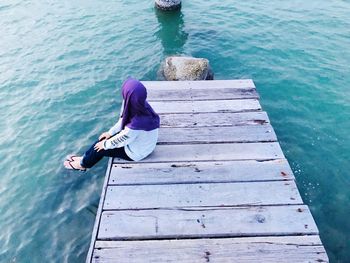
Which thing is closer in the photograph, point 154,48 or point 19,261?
point 19,261

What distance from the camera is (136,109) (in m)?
6.00

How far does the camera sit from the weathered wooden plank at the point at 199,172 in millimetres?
6199

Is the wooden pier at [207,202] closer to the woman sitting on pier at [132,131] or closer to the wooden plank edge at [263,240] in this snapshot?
the wooden plank edge at [263,240]

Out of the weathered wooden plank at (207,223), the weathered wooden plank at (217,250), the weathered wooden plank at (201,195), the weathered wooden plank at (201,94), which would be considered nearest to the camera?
the weathered wooden plank at (217,250)

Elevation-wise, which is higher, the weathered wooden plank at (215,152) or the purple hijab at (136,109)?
the purple hijab at (136,109)

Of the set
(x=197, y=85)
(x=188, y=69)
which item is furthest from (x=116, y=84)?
(x=197, y=85)

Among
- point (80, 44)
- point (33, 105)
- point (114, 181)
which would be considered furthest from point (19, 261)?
point (80, 44)

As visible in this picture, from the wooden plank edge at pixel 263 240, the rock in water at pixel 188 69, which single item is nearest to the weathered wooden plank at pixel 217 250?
the wooden plank edge at pixel 263 240

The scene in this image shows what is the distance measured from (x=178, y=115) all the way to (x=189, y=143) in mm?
1089

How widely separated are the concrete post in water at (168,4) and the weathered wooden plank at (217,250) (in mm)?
12801

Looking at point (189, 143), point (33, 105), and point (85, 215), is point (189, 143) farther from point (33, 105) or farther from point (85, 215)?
point (33, 105)

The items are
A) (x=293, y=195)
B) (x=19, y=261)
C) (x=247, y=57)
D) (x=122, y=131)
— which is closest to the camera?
(x=293, y=195)

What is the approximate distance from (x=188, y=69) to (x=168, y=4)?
6229mm

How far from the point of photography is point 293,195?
19.2 ft
